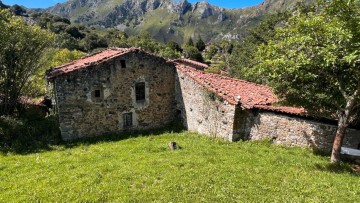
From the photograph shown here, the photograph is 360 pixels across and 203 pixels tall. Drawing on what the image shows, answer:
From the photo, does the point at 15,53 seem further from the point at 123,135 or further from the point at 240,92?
the point at 240,92

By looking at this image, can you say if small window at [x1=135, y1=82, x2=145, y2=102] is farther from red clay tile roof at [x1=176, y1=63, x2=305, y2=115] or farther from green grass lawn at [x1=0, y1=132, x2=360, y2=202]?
green grass lawn at [x1=0, y1=132, x2=360, y2=202]

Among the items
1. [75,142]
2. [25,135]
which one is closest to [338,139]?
[75,142]

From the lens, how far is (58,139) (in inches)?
734

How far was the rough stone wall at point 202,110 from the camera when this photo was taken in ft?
56.4

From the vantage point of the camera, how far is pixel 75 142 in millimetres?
18484

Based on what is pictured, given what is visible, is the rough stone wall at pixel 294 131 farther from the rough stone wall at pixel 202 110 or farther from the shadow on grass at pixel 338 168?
the shadow on grass at pixel 338 168

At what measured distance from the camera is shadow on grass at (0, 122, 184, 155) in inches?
655

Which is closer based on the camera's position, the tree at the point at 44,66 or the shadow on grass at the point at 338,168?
the shadow on grass at the point at 338,168

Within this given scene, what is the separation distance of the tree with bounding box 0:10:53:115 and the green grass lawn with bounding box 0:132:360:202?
6.97 m

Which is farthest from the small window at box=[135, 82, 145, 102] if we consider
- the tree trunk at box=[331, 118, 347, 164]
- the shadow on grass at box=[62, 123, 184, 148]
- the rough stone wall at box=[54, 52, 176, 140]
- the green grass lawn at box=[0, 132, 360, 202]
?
the tree trunk at box=[331, 118, 347, 164]

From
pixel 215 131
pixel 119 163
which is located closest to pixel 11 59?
pixel 119 163

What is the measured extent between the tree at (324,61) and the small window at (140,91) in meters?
8.83

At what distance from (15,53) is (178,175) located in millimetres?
15005

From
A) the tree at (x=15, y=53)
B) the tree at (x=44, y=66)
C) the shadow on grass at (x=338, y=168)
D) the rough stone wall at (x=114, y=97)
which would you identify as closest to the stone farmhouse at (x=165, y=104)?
the rough stone wall at (x=114, y=97)
